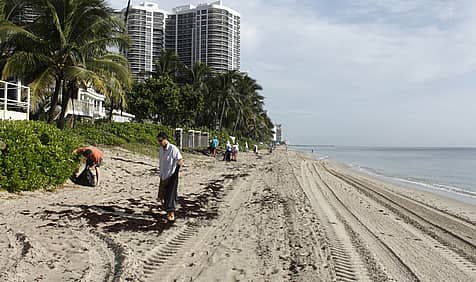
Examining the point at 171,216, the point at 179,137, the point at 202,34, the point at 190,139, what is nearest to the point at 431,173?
the point at 190,139

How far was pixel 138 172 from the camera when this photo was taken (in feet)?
53.2

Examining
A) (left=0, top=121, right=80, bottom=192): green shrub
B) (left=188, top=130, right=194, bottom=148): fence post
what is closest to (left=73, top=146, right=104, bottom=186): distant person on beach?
(left=0, top=121, right=80, bottom=192): green shrub

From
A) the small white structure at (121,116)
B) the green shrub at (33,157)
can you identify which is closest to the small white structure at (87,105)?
the small white structure at (121,116)

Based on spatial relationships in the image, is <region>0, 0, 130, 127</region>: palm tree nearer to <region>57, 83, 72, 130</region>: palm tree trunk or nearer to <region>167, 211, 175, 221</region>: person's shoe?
<region>57, 83, 72, 130</region>: palm tree trunk

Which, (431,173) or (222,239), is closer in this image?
(222,239)

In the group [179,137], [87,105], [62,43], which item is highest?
[62,43]

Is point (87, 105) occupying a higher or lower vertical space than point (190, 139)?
higher

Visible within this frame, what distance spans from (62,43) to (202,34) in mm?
44978

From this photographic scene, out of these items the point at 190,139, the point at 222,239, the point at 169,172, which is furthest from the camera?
the point at 190,139

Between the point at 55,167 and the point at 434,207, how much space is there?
1082cm

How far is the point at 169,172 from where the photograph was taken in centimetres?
761

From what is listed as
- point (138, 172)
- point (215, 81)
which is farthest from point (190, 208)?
point (215, 81)

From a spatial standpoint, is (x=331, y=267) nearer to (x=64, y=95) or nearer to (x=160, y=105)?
(x=64, y=95)

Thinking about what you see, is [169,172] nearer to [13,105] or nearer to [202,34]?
[13,105]
